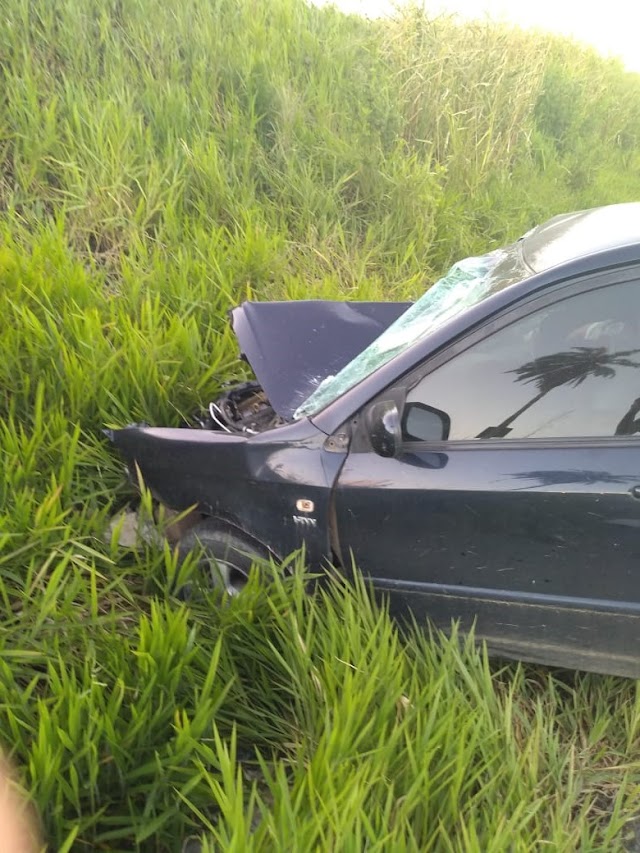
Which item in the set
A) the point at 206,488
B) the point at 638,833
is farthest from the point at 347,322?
the point at 638,833

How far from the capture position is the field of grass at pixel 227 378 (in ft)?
5.21

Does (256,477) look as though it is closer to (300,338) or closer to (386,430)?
(386,430)

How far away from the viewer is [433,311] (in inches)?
91.7

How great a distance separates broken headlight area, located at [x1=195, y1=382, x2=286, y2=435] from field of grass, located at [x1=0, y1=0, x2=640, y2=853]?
0.32 m

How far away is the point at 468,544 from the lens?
1989 mm

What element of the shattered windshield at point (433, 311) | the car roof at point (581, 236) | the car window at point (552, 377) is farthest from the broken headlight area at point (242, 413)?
the car roof at point (581, 236)

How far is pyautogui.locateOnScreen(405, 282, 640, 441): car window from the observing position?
1.85 metres

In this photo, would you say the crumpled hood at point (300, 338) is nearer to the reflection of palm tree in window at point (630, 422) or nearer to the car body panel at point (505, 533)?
the car body panel at point (505, 533)

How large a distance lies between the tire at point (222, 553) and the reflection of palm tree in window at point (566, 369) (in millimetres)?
977

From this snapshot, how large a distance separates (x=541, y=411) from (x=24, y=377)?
2213mm

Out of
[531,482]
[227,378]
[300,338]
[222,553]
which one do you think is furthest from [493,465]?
[227,378]

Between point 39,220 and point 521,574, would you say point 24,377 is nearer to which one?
point 39,220

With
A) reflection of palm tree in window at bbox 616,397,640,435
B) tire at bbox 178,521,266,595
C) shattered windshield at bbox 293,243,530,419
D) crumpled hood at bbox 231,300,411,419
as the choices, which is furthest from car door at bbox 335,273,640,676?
crumpled hood at bbox 231,300,411,419

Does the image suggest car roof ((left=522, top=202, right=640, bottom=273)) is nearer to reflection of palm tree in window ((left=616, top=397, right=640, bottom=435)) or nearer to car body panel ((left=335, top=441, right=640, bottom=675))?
reflection of palm tree in window ((left=616, top=397, right=640, bottom=435))
